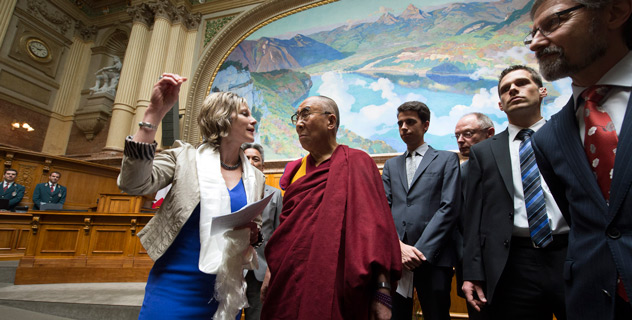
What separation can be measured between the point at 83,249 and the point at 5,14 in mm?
6981

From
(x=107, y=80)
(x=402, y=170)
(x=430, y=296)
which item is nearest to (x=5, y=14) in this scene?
(x=107, y=80)

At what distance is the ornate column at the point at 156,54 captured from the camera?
7257mm

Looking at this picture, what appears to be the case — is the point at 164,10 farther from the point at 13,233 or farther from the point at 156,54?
the point at 13,233

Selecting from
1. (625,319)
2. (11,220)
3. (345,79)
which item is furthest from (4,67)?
(625,319)

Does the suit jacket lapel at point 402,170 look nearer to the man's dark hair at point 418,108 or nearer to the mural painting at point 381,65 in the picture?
the man's dark hair at point 418,108

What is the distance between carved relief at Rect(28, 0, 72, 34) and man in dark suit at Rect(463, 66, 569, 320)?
1103 cm

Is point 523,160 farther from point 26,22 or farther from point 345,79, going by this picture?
point 26,22

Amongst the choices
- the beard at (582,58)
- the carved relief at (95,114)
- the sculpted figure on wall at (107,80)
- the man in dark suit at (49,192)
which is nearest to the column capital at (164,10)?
the sculpted figure on wall at (107,80)

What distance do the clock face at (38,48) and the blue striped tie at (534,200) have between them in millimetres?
10862

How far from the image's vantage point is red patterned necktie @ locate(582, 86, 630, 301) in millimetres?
702

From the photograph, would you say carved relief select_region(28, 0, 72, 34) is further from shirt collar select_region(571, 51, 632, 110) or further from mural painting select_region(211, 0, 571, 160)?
shirt collar select_region(571, 51, 632, 110)

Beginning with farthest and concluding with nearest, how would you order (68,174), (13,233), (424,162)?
(68,174) → (13,233) → (424,162)

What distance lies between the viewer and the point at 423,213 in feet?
5.38

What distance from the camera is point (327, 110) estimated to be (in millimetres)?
1383
